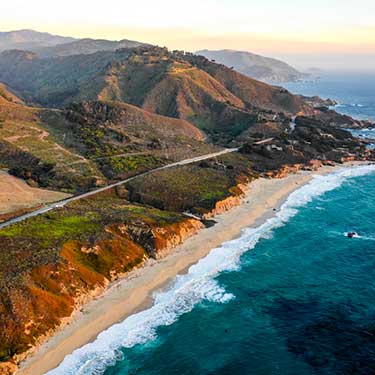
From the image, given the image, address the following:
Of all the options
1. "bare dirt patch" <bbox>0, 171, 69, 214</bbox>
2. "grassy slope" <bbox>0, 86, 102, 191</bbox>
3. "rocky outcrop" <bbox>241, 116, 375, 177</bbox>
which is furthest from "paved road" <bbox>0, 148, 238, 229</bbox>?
"rocky outcrop" <bbox>241, 116, 375, 177</bbox>

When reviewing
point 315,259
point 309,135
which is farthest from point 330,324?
point 309,135

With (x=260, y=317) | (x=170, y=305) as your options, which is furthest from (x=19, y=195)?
(x=260, y=317)

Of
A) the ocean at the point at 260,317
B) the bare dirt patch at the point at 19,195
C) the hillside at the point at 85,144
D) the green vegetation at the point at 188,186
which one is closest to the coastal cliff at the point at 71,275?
the ocean at the point at 260,317

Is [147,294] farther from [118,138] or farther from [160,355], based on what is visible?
[118,138]

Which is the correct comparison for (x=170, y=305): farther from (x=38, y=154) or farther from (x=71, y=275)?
(x=38, y=154)

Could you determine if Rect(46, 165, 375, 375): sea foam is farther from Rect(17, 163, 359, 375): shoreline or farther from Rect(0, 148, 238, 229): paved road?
Rect(0, 148, 238, 229): paved road

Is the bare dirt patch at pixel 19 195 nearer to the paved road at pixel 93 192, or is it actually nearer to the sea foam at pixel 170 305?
the paved road at pixel 93 192
